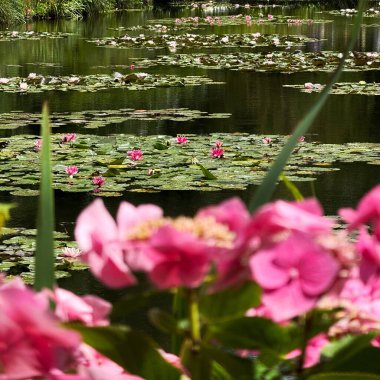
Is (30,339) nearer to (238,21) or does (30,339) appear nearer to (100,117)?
(100,117)

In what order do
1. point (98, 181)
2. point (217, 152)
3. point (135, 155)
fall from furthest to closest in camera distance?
point (217, 152) < point (135, 155) < point (98, 181)

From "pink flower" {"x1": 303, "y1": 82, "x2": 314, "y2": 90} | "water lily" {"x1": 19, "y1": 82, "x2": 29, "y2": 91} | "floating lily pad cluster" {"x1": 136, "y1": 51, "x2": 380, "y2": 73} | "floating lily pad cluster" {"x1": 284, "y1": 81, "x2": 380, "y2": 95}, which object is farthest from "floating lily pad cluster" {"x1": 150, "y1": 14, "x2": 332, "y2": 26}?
"water lily" {"x1": 19, "y1": 82, "x2": 29, "y2": 91}

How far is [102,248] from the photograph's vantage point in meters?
0.48

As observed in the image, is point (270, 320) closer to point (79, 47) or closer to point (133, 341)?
point (133, 341)

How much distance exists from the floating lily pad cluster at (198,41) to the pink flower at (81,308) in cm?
1123

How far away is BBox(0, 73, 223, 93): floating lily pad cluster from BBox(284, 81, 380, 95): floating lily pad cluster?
41.1 inches

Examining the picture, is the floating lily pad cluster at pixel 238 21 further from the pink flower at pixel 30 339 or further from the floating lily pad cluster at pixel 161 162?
the pink flower at pixel 30 339

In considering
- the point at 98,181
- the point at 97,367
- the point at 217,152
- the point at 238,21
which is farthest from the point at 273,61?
the point at 97,367

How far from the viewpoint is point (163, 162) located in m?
4.88

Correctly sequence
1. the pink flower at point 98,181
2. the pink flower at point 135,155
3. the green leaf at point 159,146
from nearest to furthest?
1. the pink flower at point 98,181
2. the pink flower at point 135,155
3. the green leaf at point 159,146

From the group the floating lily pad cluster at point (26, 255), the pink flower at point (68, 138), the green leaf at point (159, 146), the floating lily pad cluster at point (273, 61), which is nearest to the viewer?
the floating lily pad cluster at point (26, 255)

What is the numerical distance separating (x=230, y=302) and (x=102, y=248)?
68mm

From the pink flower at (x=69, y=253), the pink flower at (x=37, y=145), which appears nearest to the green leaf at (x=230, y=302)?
the pink flower at (x=69, y=253)

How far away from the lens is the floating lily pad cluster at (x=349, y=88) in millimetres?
7543
